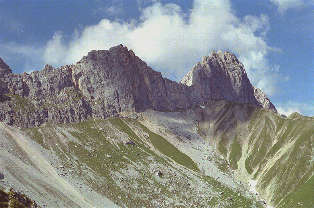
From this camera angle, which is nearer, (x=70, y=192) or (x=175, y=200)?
(x=70, y=192)

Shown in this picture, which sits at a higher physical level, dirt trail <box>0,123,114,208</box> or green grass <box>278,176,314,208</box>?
green grass <box>278,176,314,208</box>

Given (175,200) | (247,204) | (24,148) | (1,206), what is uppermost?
(247,204)

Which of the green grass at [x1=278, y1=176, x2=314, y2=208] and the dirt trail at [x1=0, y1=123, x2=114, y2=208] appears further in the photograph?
the green grass at [x1=278, y1=176, x2=314, y2=208]

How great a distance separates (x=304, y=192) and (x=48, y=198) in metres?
118

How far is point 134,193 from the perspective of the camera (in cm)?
18488

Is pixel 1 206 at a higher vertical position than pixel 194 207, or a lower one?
lower

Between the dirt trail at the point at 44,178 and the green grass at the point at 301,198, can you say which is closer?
the dirt trail at the point at 44,178

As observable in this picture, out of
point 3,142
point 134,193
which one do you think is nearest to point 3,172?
point 3,142

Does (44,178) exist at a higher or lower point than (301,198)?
lower

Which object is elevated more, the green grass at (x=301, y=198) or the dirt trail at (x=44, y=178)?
the green grass at (x=301, y=198)

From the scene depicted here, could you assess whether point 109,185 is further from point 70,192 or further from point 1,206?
point 1,206

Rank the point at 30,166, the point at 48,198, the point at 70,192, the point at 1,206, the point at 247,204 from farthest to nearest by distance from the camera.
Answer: the point at 247,204 < the point at 30,166 < the point at 70,192 < the point at 48,198 < the point at 1,206

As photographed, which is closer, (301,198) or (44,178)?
(44,178)

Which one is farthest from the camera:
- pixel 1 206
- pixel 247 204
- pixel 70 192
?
pixel 247 204
